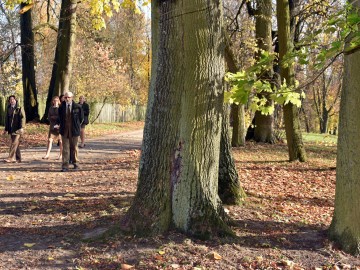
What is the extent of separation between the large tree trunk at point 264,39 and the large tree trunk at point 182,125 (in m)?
10.0

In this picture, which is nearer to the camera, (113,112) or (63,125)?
(63,125)

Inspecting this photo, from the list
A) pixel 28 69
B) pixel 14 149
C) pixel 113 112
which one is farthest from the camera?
pixel 113 112

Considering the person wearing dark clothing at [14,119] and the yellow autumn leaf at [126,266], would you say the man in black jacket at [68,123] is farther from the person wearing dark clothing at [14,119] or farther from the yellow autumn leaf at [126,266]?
the yellow autumn leaf at [126,266]

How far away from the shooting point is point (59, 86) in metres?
21.5

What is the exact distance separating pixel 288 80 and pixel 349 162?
724 cm

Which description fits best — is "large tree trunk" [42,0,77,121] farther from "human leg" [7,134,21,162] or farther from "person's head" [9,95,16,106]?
"person's head" [9,95,16,106]

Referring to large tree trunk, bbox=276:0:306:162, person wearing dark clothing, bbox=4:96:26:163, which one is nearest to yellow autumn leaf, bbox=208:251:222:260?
large tree trunk, bbox=276:0:306:162

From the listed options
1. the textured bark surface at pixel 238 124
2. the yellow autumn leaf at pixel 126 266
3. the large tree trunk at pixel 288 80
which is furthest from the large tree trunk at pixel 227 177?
the textured bark surface at pixel 238 124

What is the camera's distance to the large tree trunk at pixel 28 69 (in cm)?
2323

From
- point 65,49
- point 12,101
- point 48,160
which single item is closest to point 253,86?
point 12,101

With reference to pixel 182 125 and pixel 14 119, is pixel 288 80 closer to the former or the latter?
pixel 14 119

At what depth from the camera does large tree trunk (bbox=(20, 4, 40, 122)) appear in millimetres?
23234

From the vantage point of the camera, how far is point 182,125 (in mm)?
5008

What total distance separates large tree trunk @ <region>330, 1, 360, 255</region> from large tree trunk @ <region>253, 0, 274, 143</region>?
31.2ft
